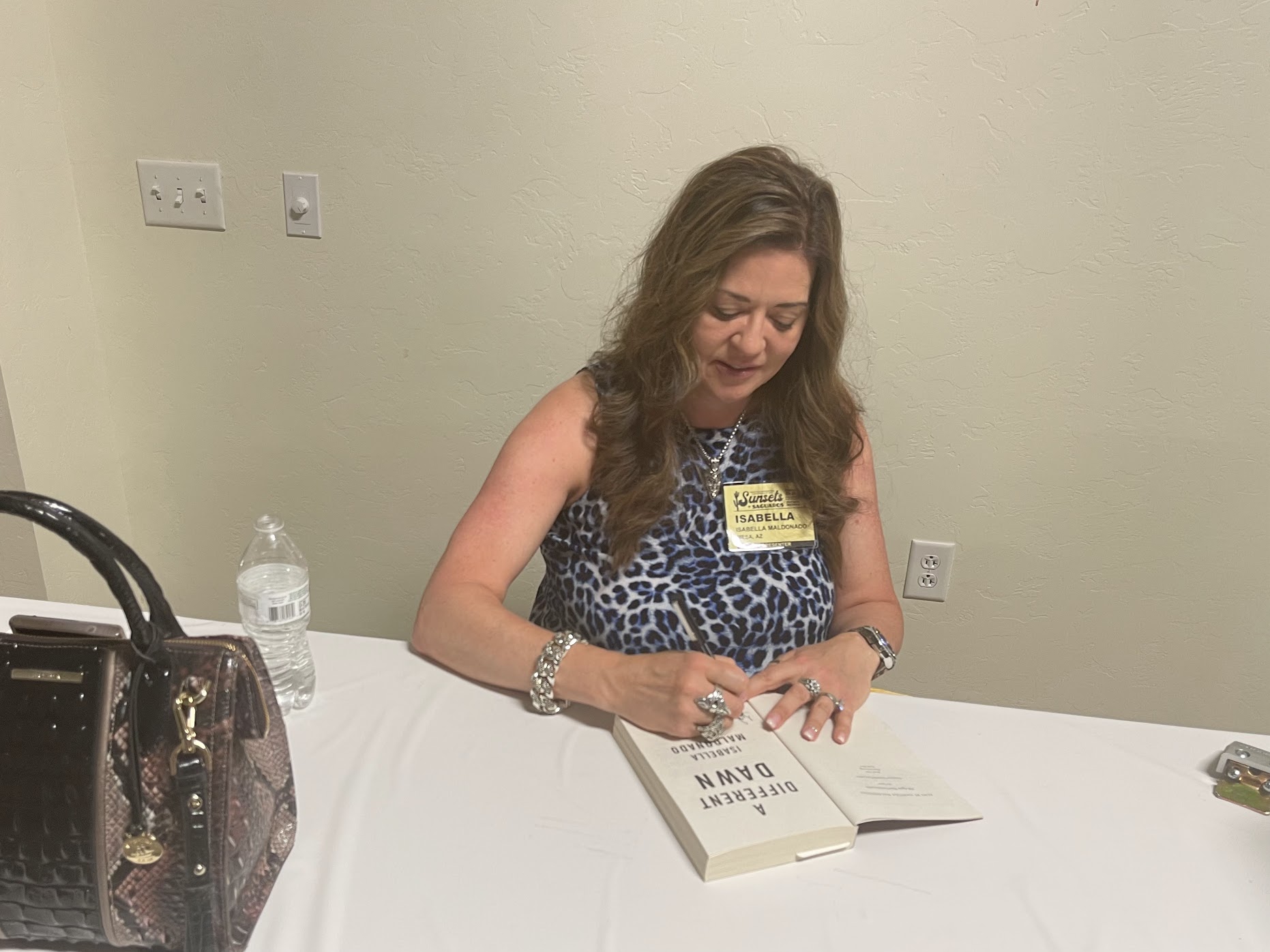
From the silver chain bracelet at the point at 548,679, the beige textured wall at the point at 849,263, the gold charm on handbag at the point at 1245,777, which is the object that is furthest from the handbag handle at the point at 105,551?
the beige textured wall at the point at 849,263

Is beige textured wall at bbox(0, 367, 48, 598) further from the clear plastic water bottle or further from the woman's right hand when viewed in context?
the woman's right hand

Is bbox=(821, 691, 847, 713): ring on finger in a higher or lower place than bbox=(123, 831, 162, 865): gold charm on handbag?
lower

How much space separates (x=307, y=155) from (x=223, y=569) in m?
1.11

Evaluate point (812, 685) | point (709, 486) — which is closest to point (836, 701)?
point (812, 685)

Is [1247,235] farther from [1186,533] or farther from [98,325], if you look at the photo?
[98,325]

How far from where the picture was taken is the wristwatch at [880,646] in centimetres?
125

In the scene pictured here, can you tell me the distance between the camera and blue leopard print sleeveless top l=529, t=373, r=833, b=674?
4.24ft

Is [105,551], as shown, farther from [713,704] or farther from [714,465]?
[714,465]

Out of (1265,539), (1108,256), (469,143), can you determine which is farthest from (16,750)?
(1265,539)

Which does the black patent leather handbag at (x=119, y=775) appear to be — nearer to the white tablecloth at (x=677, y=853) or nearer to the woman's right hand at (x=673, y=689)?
the white tablecloth at (x=677, y=853)

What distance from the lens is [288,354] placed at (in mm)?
2062

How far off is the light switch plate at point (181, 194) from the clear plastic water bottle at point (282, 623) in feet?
3.76

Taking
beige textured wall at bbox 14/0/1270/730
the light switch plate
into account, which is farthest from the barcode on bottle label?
the light switch plate

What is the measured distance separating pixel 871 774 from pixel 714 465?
0.58 m
